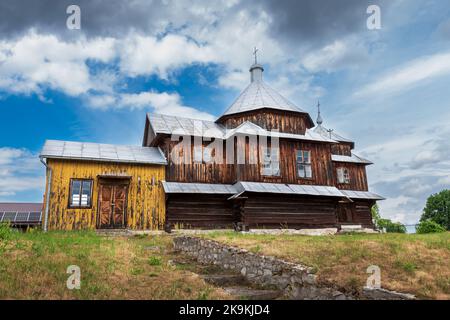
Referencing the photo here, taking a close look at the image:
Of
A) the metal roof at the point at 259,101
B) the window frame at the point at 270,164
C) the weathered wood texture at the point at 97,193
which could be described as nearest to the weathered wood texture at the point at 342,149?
the metal roof at the point at 259,101

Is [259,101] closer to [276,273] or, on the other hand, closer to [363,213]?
[363,213]

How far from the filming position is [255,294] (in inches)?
304

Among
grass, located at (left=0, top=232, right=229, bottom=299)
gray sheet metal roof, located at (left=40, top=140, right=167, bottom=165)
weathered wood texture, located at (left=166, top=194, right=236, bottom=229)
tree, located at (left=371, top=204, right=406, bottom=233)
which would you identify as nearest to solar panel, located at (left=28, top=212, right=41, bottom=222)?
gray sheet metal roof, located at (left=40, top=140, right=167, bottom=165)

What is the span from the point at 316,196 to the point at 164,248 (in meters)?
11.1

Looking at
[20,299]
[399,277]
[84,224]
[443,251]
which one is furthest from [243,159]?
[20,299]

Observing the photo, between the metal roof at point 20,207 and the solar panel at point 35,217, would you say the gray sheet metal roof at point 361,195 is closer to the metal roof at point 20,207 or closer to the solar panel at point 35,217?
the solar panel at point 35,217

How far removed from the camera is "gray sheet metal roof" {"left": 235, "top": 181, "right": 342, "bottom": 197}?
1972cm

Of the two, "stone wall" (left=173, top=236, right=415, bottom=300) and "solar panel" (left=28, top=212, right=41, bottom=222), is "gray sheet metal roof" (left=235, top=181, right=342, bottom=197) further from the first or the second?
"solar panel" (left=28, top=212, right=41, bottom=222)

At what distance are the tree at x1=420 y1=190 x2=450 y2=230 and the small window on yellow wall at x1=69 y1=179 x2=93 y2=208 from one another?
4432 cm

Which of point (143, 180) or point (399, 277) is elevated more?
point (143, 180)

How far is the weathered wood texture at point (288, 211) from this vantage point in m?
19.8

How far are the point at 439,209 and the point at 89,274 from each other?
164 ft
